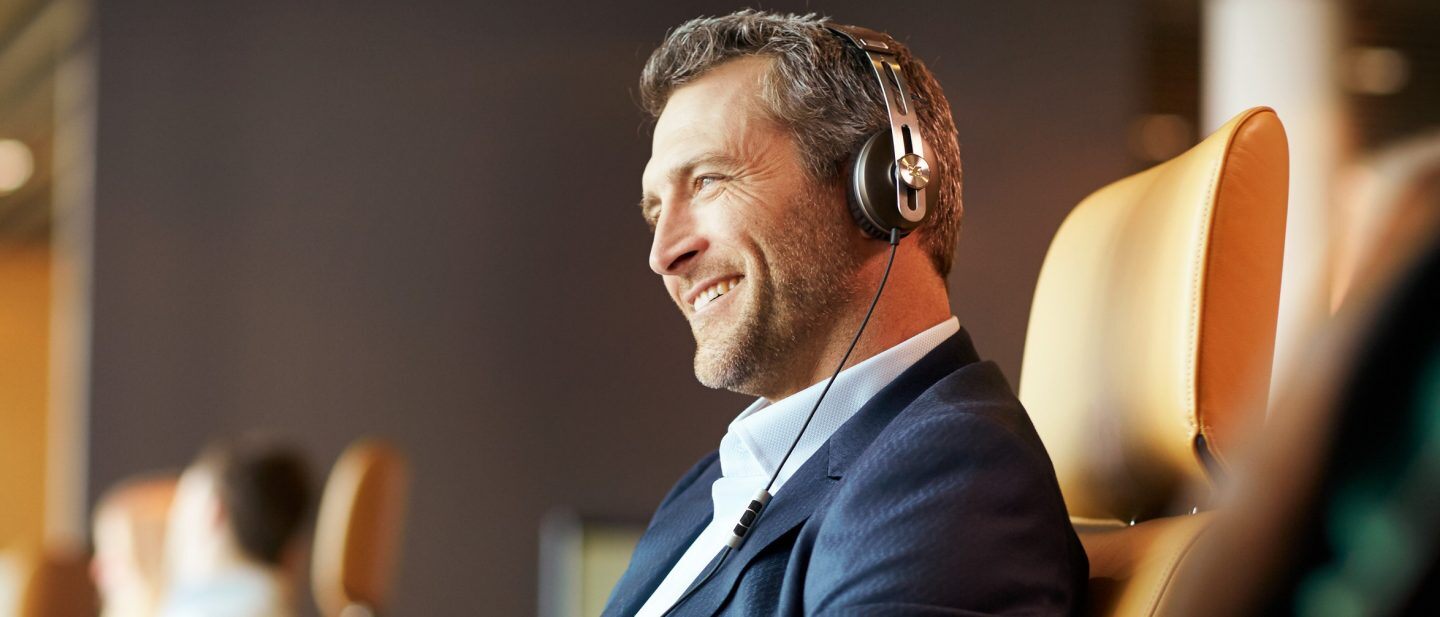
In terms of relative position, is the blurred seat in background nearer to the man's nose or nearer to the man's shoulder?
the man's nose

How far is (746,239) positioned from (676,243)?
0.09 metres

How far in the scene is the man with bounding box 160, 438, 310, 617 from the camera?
106 inches

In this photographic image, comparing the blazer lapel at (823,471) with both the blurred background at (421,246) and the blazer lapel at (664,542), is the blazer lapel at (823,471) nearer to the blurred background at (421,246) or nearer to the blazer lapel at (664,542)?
the blazer lapel at (664,542)

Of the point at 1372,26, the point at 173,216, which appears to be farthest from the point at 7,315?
the point at 1372,26

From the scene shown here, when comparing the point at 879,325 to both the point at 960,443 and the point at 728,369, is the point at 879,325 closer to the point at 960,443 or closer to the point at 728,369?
the point at 728,369

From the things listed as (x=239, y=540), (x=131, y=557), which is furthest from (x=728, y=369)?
(x=131, y=557)

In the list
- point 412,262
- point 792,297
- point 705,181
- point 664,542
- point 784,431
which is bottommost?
point 412,262

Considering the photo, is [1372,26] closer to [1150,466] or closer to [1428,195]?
[1150,466]

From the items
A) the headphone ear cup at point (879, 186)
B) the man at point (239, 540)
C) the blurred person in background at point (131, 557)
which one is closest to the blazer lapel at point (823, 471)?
the headphone ear cup at point (879, 186)

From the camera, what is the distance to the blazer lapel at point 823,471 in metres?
0.97

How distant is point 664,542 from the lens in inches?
48.0

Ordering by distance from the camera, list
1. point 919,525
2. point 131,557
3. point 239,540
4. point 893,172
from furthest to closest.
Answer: point 131,557, point 239,540, point 893,172, point 919,525

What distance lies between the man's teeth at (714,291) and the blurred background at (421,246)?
2.48 m

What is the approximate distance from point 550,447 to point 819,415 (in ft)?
9.79
